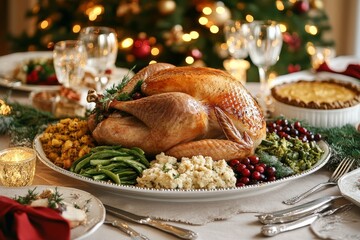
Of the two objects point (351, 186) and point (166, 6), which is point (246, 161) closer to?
point (351, 186)

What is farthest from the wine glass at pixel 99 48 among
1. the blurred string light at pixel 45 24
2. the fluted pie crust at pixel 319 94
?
the blurred string light at pixel 45 24

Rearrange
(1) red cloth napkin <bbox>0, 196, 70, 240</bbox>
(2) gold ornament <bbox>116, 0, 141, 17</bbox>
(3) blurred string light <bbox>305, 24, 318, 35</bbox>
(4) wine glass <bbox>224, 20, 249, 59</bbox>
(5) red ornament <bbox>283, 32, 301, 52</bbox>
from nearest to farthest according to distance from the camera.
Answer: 1. (1) red cloth napkin <bbox>0, 196, 70, 240</bbox>
2. (4) wine glass <bbox>224, 20, 249, 59</bbox>
3. (2) gold ornament <bbox>116, 0, 141, 17</bbox>
4. (5) red ornament <bbox>283, 32, 301, 52</bbox>
5. (3) blurred string light <bbox>305, 24, 318, 35</bbox>

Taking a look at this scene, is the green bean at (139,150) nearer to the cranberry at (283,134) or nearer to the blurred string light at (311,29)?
the cranberry at (283,134)

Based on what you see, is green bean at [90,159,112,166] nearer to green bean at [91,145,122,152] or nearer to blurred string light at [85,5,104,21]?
green bean at [91,145,122,152]

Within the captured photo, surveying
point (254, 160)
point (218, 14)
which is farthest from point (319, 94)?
point (218, 14)

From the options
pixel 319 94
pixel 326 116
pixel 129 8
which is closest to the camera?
pixel 326 116

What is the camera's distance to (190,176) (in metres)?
1.62

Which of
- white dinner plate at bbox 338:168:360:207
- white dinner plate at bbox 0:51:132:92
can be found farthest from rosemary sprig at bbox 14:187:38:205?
white dinner plate at bbox 0:51:132:92

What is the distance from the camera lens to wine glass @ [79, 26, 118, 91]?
2549mm

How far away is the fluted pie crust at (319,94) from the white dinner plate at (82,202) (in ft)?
3.37

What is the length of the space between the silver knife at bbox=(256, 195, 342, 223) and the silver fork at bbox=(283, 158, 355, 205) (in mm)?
63

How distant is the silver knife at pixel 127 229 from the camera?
1.44 metres

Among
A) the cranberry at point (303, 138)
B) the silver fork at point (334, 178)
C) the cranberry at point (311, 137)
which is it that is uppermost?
the cranberry at point (303, 138)

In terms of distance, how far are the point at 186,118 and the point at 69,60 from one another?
906 millimetres
